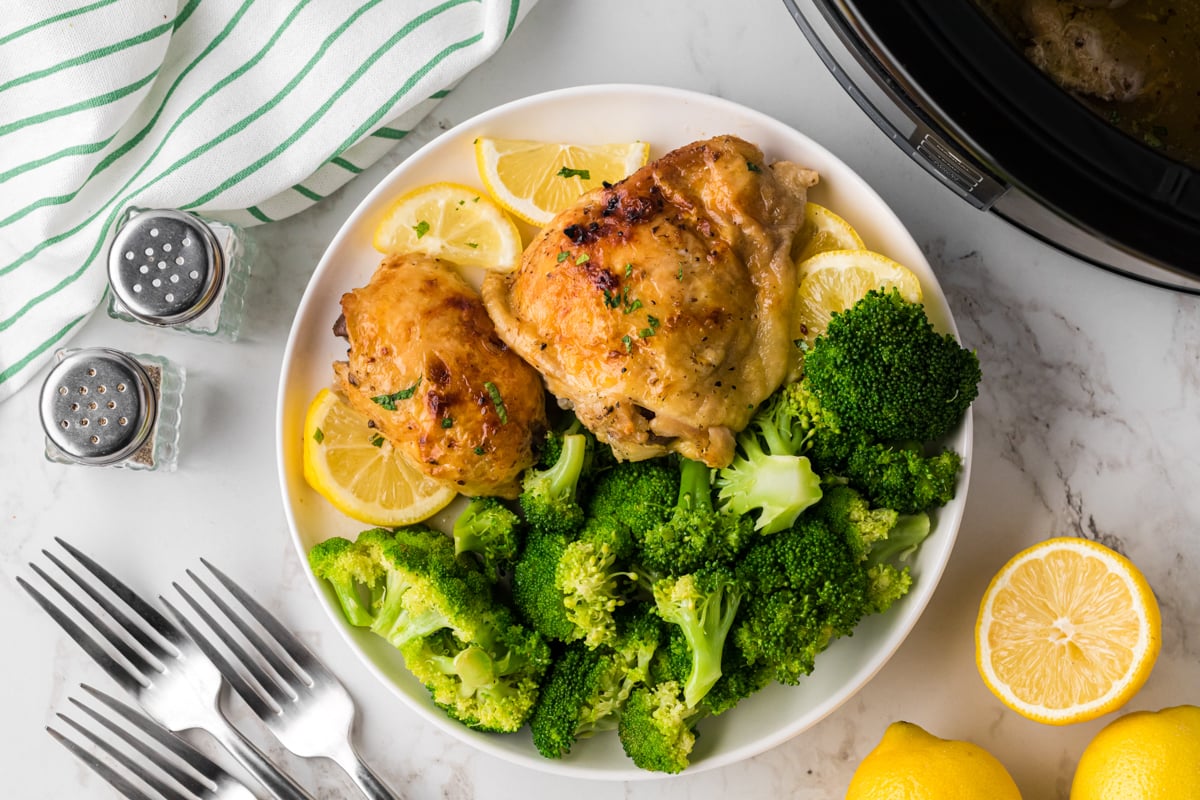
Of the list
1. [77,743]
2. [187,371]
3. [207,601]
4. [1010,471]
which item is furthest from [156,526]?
[1010,471]

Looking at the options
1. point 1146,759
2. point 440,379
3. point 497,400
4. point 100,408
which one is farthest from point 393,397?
point 1146,759

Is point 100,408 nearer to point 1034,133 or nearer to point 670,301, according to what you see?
point 670,301

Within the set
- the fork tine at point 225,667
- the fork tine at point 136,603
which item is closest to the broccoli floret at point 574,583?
the fork tine at point 225,667

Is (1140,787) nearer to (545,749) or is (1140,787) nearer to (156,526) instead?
(545,749)

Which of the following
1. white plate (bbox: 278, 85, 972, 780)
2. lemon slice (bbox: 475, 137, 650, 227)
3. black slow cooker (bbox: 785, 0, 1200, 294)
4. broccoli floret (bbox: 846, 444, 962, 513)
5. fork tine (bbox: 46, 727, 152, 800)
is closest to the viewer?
black slow cooker (bbox: 785, 0, 1200, 294)

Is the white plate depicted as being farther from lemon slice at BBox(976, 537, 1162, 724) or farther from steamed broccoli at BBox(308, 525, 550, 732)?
lemon slice at BBox(976, 537, 1162, 724)

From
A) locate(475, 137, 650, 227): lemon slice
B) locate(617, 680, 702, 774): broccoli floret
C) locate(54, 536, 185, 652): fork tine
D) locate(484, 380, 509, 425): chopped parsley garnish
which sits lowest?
locate(617, 680, 702, 774): broccoli floret

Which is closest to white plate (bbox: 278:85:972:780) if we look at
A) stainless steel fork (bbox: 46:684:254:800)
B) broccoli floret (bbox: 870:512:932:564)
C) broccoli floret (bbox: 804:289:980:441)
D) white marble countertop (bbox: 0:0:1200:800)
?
broccoli floret (bbox: 870:512:932:564)
